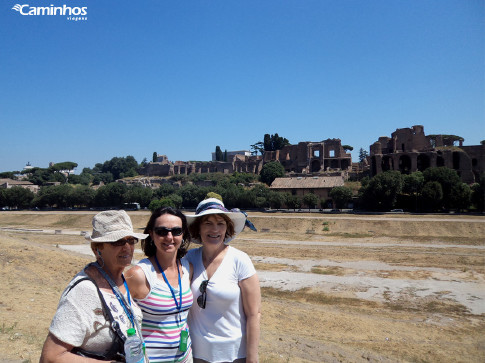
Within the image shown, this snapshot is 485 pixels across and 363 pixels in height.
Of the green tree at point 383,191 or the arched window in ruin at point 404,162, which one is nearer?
the green tree at point 383,191

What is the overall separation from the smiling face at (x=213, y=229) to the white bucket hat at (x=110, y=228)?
0.80 meters

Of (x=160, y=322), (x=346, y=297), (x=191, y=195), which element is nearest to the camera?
(x=160, y=322)

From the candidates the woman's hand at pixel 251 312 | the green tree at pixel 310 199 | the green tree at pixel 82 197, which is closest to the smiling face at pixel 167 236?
the woman's hand at pixel 251 312

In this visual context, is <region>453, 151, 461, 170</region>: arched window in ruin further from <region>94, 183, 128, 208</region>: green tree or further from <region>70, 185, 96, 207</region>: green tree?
<region>70, 185, 96, 207</region>: green tree

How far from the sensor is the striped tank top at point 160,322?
126 inches

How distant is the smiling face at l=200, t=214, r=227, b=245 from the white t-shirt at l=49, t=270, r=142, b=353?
120 cm

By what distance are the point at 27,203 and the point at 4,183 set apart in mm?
23053

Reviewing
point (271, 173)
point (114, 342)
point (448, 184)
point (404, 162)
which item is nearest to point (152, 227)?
point (114, 342)

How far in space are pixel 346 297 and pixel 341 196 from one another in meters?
33.5

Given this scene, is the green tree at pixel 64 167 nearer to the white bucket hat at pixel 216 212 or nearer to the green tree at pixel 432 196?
the green tree at pixel 432 196

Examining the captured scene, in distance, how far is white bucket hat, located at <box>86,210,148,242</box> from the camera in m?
2.91

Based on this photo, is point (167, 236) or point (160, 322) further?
point (167, 236)

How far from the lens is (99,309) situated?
259cm

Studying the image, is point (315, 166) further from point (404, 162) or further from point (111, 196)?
point (111, 196)
